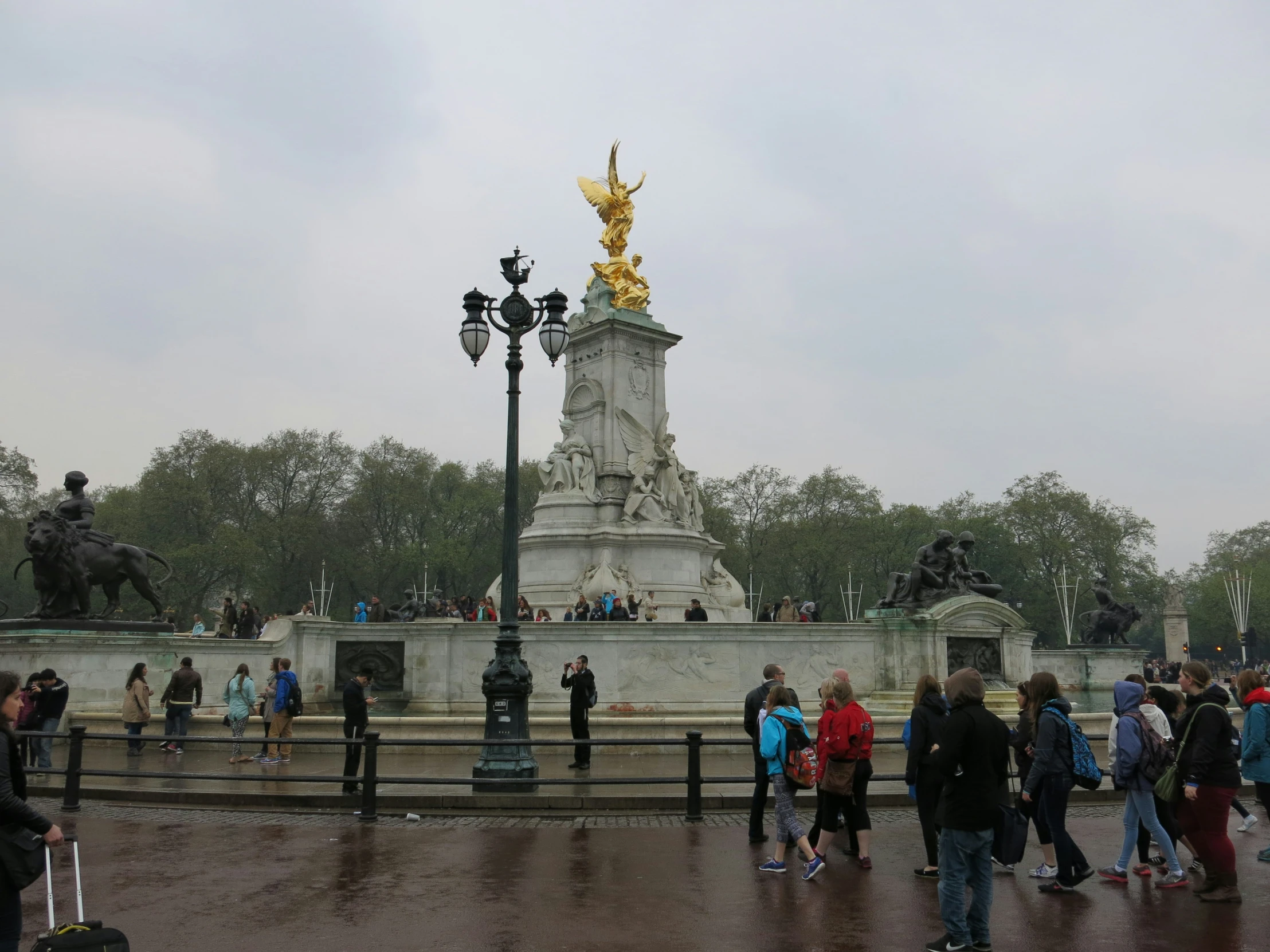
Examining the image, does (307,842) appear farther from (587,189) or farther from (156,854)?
(587,189)

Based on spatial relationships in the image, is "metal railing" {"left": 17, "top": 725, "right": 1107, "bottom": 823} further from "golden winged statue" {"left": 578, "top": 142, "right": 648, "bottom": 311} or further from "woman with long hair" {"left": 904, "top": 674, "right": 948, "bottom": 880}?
"golden winged statue" {"left": 578, "top": 142, "right": 648, "bottom": 311}

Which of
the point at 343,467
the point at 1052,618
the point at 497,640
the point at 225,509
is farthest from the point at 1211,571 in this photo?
the point at 497,640

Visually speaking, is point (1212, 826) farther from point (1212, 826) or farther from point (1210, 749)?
point (1210, 749)

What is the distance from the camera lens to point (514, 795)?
41.5 feet

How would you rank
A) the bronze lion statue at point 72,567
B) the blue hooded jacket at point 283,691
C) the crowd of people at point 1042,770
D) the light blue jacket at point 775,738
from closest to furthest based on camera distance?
the crowd of people at point 1042,770 < the light blue jacket at point 775,738 < the blue hooded jacket at point 283,691 < the bronze lion statue at point 72,567

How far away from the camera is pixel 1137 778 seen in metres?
8.95

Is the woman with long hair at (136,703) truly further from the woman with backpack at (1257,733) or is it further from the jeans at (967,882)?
the woman with backpack at (1257,733)

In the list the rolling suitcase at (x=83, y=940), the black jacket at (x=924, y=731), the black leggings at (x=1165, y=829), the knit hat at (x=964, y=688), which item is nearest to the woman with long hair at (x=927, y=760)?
the black jacket at (x=924, y=731)

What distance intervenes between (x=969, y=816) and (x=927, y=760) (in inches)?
95.2

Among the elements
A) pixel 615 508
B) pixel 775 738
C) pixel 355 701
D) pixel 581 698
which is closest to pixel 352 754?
pixel 355 701

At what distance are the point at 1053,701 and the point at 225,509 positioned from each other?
224 ft

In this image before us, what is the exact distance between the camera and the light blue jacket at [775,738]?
9.54 m

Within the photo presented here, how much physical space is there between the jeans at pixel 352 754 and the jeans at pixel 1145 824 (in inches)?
309

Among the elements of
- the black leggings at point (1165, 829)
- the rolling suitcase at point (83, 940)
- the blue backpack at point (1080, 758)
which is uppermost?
the blue backpack at point (1080, 758)
